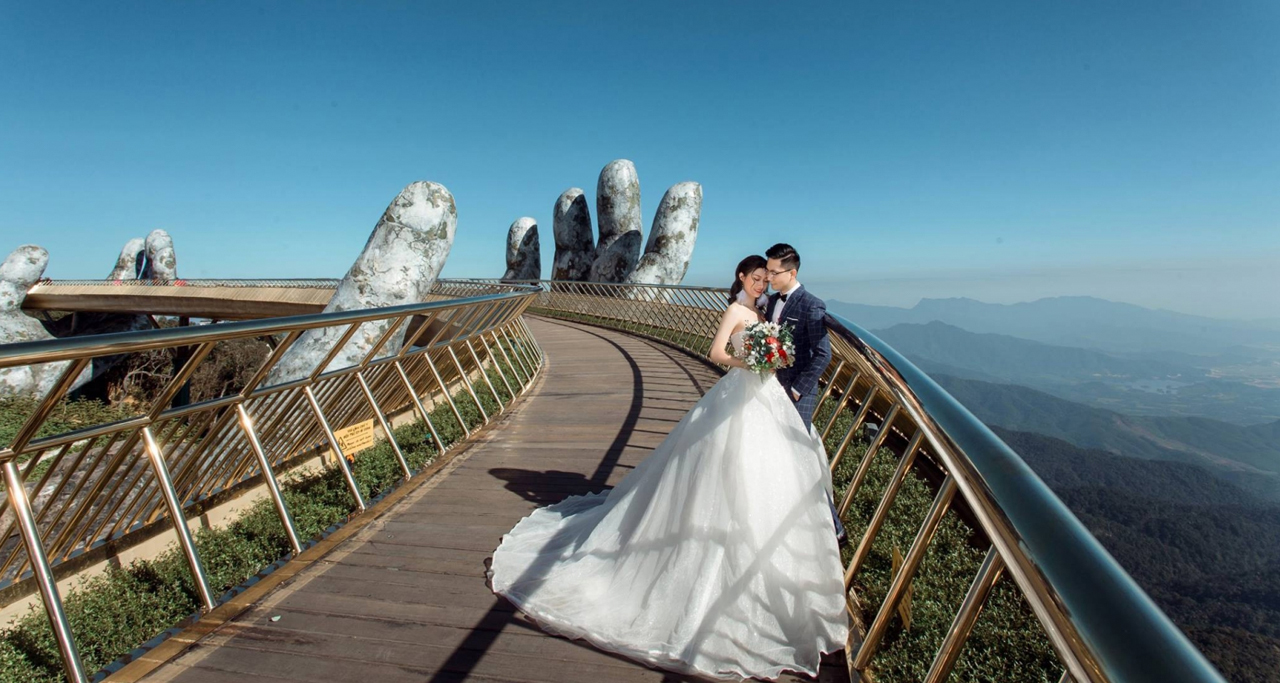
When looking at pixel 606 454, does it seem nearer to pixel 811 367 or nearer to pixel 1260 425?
pixel 811 367

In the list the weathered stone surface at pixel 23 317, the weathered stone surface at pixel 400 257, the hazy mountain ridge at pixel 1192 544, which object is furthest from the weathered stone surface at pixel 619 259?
the weathered stone surface at pixel 23 317

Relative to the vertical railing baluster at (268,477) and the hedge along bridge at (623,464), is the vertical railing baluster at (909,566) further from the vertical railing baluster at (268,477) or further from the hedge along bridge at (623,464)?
the vertical railing baluster at (268,477)

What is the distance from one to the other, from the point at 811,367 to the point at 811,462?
0.73m

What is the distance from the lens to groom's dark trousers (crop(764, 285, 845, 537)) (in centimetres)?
327

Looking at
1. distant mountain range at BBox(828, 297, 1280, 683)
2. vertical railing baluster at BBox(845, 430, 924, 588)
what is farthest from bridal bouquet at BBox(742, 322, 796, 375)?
distant mountain range at BBox(828, 297, 1280, 683)

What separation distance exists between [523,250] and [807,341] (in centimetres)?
2657

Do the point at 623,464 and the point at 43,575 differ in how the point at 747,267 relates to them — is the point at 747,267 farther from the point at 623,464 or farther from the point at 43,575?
the point at 43,575

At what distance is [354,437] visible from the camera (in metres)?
4.24

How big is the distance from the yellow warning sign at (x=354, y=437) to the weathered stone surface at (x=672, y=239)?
17531mm

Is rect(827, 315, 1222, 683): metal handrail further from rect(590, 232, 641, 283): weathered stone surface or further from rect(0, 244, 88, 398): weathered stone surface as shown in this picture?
rect(590, 232, 641, 283): weathered stone surface

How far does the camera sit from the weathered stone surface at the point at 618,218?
23.9 metres

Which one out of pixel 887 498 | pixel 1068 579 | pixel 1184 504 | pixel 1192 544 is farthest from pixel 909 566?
pixel 1184 504

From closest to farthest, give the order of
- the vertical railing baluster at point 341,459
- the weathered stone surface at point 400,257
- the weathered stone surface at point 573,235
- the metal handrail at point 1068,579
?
the metal handrail at point 1068,579 < the vertical railing baluster at point 341,459 < the weathered stone surface at point 400,257 < the weathered stone surface at point 573,235

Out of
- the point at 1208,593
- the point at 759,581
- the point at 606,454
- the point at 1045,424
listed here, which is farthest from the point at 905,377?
the point at 1045,424
